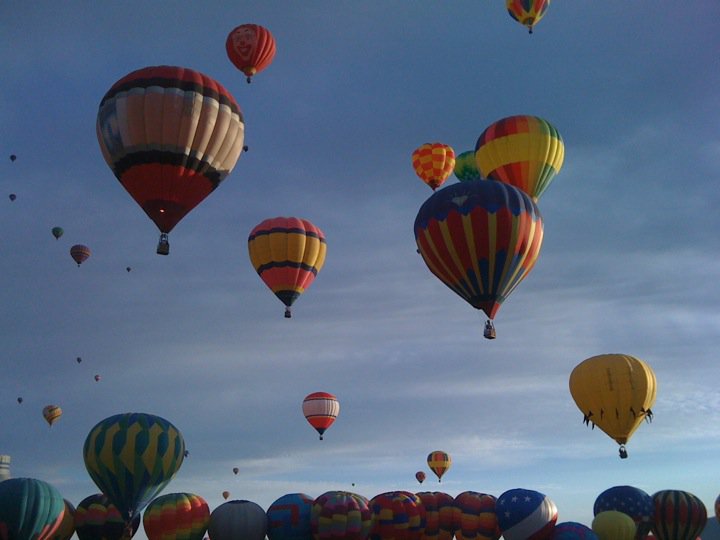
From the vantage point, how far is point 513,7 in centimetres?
3044

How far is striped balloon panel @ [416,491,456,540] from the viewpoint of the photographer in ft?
85.4

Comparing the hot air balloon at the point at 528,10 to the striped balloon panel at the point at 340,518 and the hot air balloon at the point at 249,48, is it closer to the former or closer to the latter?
the hot air balloon at the point at 249,48

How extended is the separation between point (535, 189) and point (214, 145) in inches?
480

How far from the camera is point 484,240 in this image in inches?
788

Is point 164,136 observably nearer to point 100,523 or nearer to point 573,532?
point 100,523


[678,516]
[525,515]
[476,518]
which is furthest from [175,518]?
[678,516]

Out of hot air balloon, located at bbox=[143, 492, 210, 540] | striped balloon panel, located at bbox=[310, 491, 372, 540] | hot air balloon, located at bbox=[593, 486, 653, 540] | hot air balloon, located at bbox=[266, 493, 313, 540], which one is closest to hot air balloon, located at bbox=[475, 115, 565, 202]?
striped balloon panel, located at bbox=[310, 491, 372, 540]

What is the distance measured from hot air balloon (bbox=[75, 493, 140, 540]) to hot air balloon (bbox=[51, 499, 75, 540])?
210 mm

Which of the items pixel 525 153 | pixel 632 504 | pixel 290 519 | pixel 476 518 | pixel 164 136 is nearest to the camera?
pixel 164 136

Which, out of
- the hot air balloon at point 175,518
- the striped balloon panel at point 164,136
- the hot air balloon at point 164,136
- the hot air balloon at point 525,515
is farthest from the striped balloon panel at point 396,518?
the striped balloon panel at point 164,136

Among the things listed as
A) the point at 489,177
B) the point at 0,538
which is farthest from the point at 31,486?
the point at 489,177

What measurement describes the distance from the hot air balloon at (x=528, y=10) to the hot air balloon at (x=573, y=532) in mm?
20202

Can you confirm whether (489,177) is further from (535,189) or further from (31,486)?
(31,486)

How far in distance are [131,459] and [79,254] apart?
25325 millimetres
